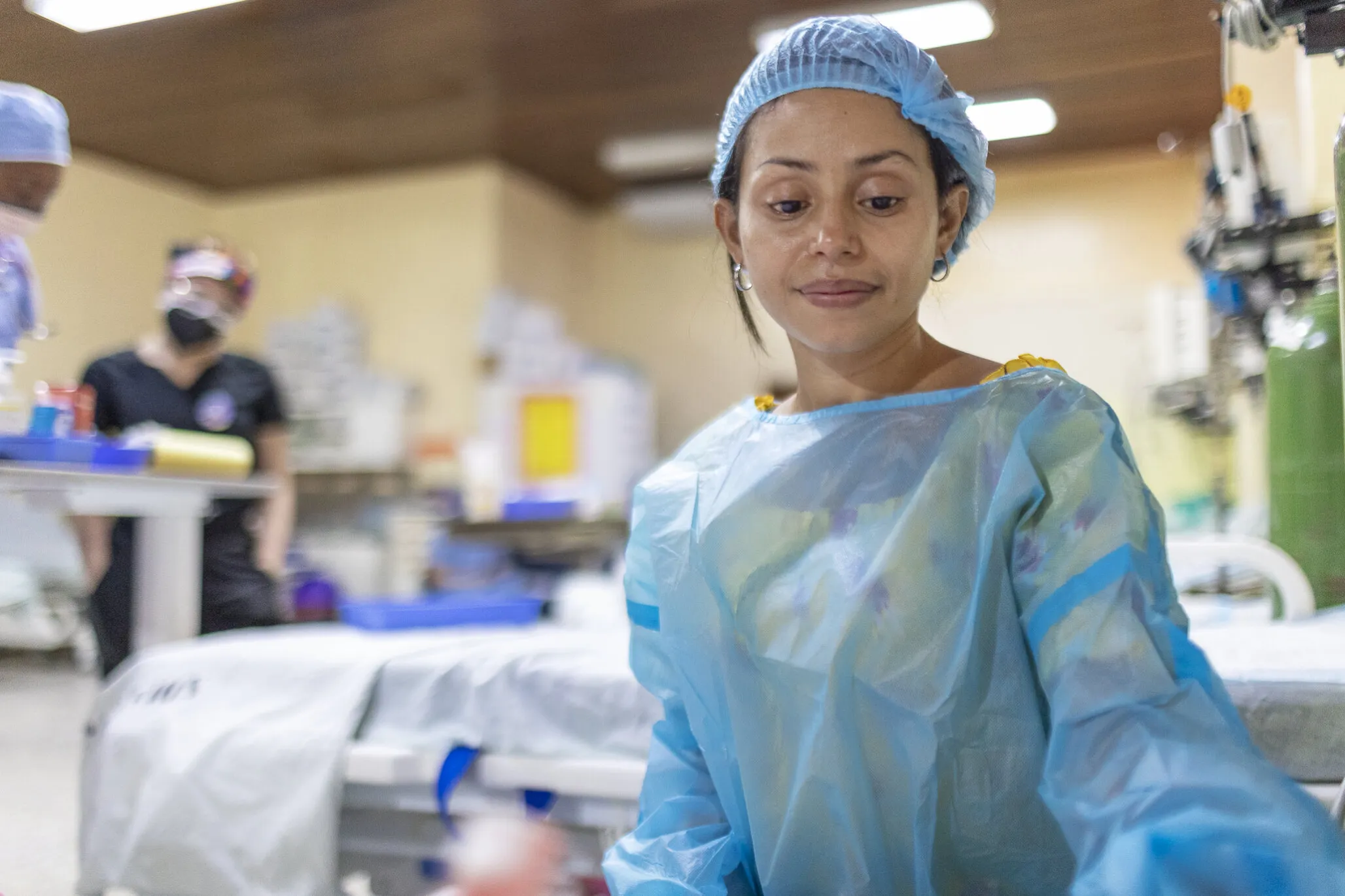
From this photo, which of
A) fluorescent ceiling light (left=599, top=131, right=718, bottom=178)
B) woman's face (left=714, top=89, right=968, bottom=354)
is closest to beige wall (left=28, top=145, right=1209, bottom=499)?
woman's face (left=714, top=89, right=968, bottom=354)

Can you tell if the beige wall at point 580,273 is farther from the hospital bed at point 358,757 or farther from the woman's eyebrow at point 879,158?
the hospital bed at point 358,757

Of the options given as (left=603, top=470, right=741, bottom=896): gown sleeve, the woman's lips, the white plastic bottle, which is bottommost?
(left=603, top=470, right=741, bottom=896): gown sleeve

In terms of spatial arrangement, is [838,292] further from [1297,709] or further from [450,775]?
[450,775]

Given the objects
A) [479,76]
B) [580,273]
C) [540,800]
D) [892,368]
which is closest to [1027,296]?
[892,368]

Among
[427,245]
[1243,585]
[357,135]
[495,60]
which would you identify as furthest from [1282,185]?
[427,245]

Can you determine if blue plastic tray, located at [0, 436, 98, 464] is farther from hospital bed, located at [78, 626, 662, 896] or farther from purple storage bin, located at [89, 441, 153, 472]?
hospital bed, located at [78, 626, 662, 896]

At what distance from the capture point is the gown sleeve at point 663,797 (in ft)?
2.86

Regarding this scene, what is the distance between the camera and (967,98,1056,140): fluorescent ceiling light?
3.07 ft

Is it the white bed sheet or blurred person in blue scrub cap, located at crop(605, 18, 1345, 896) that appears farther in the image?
the white bed sheet

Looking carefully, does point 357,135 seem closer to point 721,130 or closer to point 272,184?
point 272,184

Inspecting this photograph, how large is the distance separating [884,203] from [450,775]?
91cm

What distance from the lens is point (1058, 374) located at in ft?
2.66

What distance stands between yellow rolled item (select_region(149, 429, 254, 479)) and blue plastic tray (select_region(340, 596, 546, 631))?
0.31 m

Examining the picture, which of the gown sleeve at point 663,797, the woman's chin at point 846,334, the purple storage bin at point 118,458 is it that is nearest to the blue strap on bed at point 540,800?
the gown sleeve at point 663,797
